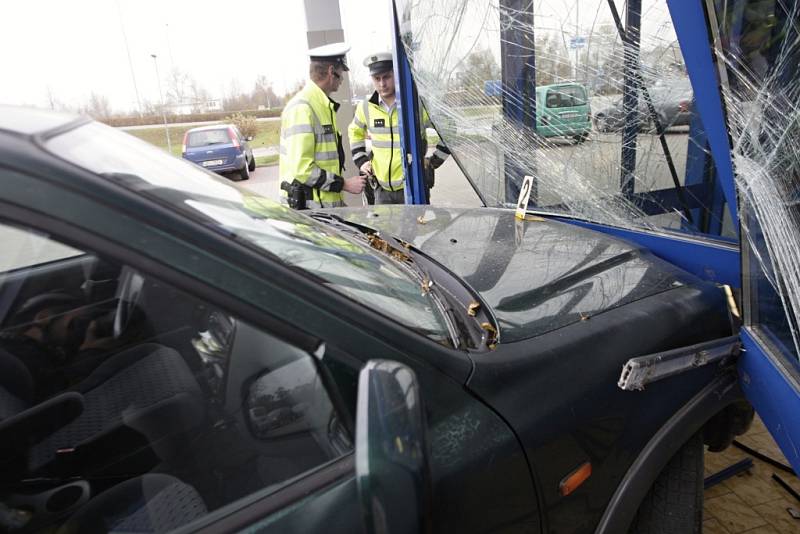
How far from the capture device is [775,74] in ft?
4.78

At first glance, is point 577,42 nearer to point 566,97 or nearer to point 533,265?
point 566,97

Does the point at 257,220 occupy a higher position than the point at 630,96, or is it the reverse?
the point at 630,96

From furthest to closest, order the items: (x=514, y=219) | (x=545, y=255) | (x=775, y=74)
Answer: (x=514, y=219) < (x=545, y=255) < (x=775, y=74)

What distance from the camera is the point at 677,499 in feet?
4.85

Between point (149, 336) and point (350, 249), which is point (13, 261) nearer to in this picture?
point (149, 336)

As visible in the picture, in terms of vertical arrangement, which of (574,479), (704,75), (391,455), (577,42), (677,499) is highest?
(577,42)

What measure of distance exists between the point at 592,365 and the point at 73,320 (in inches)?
48.3

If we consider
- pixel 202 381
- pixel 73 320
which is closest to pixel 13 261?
pixel 73 320

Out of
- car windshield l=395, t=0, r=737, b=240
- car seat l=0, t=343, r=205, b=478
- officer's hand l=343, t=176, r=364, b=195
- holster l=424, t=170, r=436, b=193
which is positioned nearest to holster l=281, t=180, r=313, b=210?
officer's hand l=343, t=176, r=364, b=195

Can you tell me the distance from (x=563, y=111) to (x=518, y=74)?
1.01 feet

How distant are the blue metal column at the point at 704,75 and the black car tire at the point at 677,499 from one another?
728 mm

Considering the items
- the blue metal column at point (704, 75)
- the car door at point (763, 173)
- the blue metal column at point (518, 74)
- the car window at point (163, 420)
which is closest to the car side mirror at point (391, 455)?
the car window at point (163, 420)

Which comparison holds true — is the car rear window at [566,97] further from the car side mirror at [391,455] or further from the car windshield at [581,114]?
the car side mirror at [391,455]

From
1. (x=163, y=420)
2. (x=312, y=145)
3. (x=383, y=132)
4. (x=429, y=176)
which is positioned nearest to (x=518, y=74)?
(x=429, y=176)
